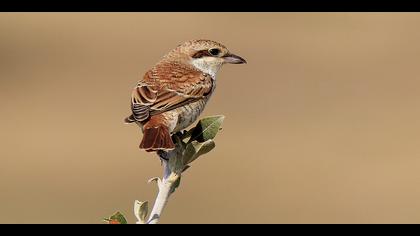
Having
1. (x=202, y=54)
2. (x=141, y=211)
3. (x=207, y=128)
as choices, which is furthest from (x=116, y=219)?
(x=202, y=54)

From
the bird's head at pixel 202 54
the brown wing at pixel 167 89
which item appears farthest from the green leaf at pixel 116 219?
the bird's head at pixel 202 54

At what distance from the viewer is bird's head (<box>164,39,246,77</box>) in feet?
17.7

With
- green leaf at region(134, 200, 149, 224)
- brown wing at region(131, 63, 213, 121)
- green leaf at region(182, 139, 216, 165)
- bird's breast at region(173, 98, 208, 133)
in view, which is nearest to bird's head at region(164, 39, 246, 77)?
brown wing at region(131, 63, 213, 121)

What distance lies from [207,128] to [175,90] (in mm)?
1501

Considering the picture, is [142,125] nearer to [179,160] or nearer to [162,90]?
[162,90]

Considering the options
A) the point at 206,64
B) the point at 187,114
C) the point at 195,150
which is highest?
the point at 206,64

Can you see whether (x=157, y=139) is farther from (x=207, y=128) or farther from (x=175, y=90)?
(x=175, y=90)

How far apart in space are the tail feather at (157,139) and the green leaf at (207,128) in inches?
8.5

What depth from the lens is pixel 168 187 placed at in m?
2.75

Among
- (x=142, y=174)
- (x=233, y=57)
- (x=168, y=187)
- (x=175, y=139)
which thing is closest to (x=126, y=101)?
(x=142, y=174)

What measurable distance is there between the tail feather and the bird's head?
1.15m

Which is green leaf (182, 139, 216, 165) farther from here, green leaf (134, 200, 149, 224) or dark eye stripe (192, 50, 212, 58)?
dark eye stripe (192, 50, 212, 58)

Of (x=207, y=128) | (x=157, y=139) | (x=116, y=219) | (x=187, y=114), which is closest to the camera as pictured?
(x=116, y=219)

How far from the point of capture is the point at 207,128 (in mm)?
3293
